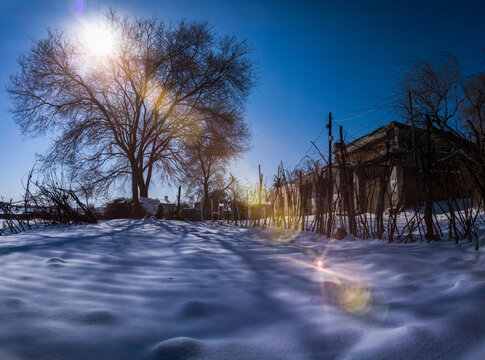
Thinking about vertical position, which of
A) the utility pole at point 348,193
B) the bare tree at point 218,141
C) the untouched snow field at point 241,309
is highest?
the bare tree at point 218,141

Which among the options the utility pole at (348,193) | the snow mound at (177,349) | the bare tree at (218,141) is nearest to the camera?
the snow mound at (177,349)

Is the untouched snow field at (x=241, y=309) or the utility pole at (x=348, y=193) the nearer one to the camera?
the untouched snow field at (x=241, y=309)

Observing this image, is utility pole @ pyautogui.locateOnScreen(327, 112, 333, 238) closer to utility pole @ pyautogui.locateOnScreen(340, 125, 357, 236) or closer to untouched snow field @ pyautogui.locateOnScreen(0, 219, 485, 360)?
utility pole @ pyautogui.locateOnScreen(340, 125, 357, 236)

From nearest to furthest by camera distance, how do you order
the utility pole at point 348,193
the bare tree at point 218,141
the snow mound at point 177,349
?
the snow mound at point 177,349
the utility pole at point 348,193
the bare tree at point 218,141

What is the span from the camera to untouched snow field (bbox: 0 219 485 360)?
797mm

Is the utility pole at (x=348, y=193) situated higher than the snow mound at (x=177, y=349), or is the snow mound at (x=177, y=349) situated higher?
the utility pole at (x=348, y=193)

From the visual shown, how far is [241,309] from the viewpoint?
1.17m

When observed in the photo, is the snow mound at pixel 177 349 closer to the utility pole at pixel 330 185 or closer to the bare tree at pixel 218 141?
the utility pole at pixel 330 185

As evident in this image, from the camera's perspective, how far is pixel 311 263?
215cm

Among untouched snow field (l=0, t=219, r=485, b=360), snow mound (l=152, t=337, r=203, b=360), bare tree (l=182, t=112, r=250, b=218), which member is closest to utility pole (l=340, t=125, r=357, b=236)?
untouched snow field (l=0, t=219, r=485, b=360)

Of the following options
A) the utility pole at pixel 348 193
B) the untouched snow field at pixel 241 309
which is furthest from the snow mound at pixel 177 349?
the utility pole at pixel 348 193

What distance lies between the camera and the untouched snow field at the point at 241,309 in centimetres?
80

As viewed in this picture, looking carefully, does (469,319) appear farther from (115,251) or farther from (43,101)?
(43,101)

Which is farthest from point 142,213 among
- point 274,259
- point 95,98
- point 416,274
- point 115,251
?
point 416,274
